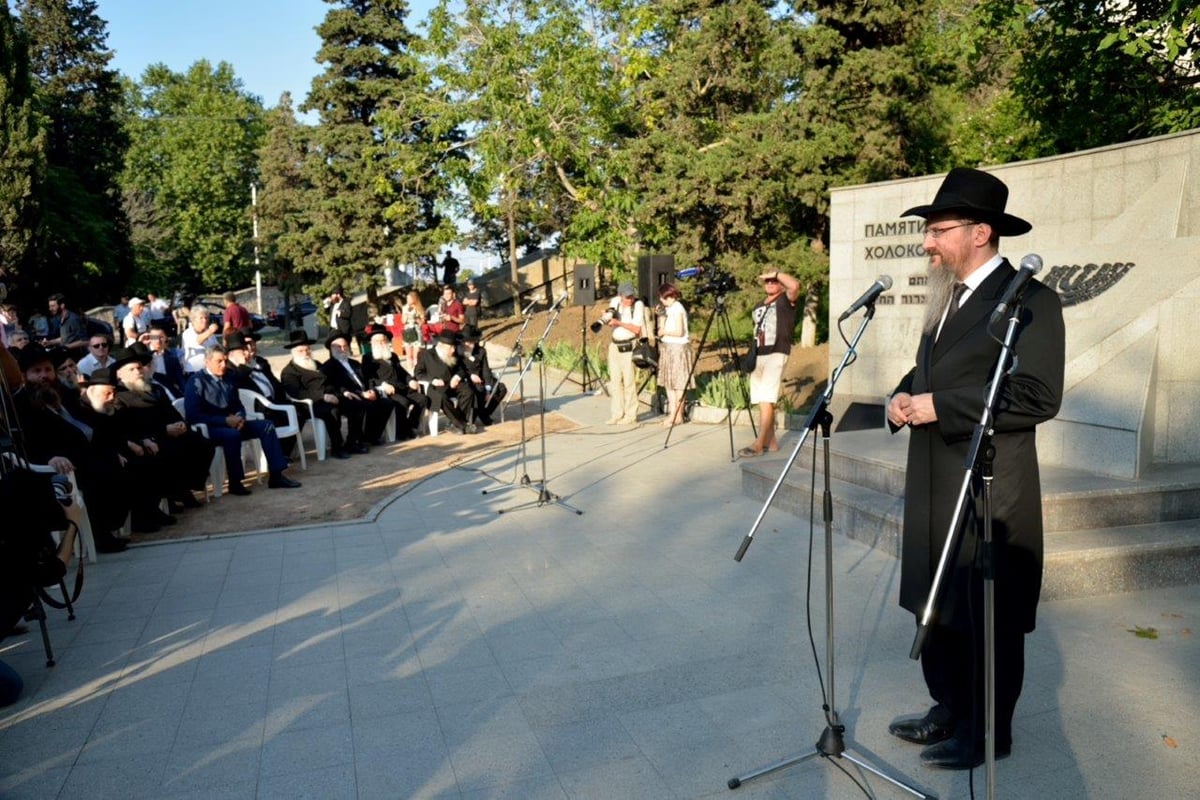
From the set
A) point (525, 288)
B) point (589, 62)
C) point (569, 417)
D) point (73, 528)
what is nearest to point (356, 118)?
point (525, 288)

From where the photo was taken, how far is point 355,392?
38.4ft

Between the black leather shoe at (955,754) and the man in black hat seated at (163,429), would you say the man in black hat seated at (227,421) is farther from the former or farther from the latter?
the black leather shoe at (955,754)

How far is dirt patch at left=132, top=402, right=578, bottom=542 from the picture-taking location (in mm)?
8273

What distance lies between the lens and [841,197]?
39.5ft

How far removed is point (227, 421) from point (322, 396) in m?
1.85

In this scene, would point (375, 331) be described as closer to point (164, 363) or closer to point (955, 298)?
point (164, 363)

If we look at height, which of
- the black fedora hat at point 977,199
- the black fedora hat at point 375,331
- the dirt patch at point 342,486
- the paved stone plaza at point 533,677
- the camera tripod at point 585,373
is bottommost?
the paved stone plaza at point 533,677

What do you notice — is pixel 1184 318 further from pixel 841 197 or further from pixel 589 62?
pixel 589 62

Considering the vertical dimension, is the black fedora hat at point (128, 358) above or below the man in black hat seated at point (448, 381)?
Result: above

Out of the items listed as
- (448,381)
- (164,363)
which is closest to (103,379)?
(164,363)

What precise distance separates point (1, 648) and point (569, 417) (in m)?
9.15

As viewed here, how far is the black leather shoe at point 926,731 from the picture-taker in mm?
3924

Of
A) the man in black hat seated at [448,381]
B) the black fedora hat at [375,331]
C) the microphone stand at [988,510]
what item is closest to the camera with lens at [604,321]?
the man in black hat seated at [448,381]

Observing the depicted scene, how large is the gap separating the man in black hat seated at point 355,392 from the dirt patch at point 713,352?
336 cm
